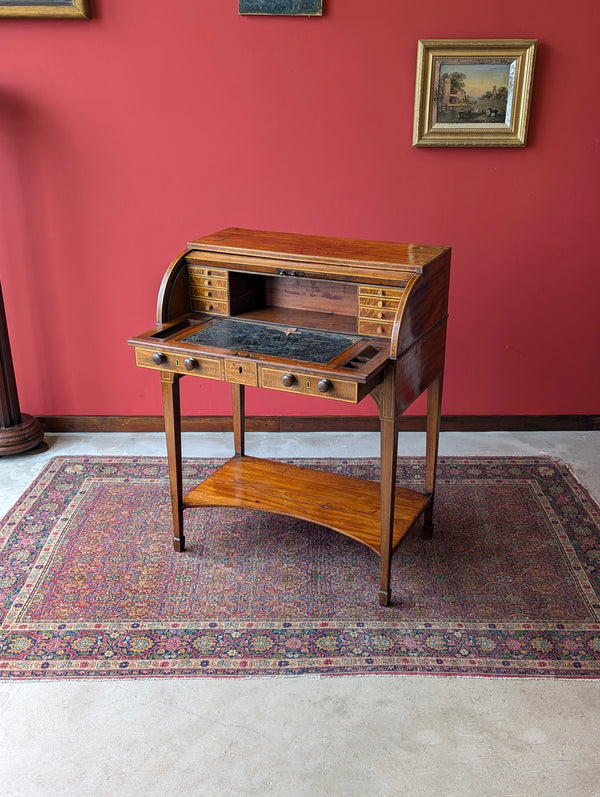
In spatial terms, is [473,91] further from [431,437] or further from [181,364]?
[181,364]

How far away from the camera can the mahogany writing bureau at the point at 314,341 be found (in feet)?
9.01

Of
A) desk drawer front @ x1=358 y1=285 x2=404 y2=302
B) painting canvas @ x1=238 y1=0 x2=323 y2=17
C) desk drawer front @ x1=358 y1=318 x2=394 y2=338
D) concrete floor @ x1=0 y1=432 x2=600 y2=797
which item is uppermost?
painting canvas @ x1=238 y1=0 x2=323 y2=17

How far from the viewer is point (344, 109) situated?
12.9 ft

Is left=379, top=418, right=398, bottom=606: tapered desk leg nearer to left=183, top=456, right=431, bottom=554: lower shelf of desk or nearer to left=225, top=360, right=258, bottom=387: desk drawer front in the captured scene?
left=183, top=456, right=431, bottom=554: lower shelf of desk

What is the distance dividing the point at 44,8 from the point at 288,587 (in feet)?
9.42

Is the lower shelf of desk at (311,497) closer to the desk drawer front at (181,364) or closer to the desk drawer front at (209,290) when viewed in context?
the desk drawer front at (181,364)

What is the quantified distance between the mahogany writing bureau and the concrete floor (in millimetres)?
555

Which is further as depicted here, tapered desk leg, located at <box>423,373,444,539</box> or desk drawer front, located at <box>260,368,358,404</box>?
tapered desk leg, located at <box>423,373,444,539</box>

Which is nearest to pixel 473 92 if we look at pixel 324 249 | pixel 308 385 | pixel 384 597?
pixel 324 249

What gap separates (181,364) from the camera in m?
2.90

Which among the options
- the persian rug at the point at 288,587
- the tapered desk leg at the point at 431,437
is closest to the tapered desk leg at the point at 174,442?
the persian rug at the point at 288,587

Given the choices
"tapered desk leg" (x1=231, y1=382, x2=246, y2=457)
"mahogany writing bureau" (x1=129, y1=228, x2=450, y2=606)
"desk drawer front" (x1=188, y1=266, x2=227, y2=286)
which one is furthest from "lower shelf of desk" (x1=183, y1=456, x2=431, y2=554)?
"desk drawer front" (x1=188, y1=266, x2=227, y2=286)

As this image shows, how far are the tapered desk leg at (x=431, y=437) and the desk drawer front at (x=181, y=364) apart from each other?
90 cm

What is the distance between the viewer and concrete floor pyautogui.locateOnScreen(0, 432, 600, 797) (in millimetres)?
2252
